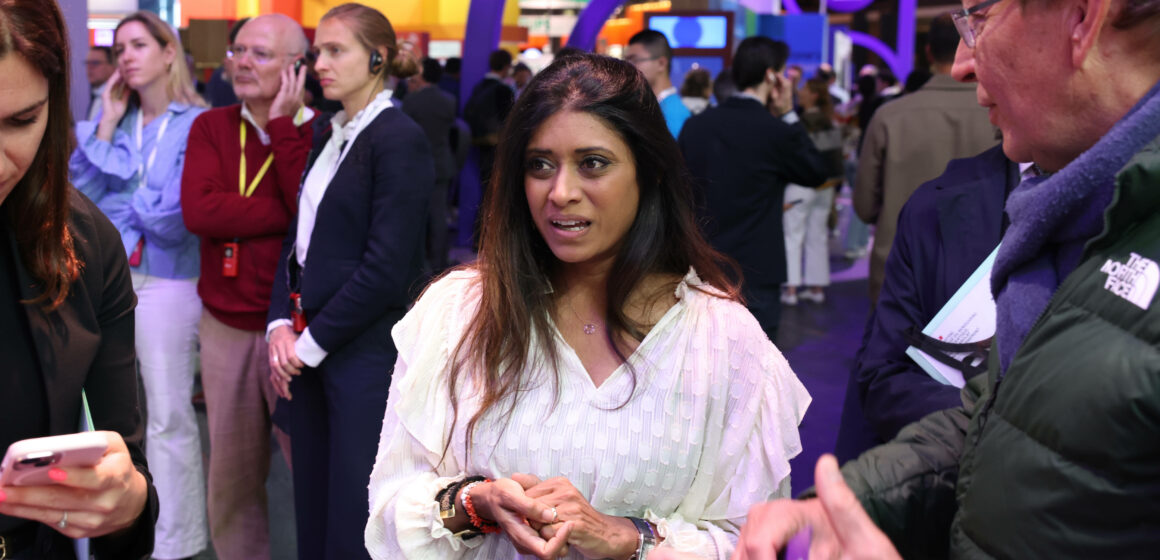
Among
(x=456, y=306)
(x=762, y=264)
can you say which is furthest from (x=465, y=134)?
(x=456, y=306)

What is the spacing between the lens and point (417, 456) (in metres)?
1.99

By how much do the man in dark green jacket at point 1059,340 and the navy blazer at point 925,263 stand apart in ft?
2.52

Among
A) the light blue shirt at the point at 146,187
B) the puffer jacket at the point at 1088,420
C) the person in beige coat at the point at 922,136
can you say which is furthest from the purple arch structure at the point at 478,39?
the puffer jacket at the point at 1088,420

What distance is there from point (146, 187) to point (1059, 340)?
365 centimetres

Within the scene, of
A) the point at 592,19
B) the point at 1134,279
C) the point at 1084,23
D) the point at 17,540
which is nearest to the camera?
the point at 1134,279

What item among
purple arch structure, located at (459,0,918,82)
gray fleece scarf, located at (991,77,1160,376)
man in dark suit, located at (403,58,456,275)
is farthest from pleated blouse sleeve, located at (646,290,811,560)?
purple arch structure, located at (459,0,918,82)

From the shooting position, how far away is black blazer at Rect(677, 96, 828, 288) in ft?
16.1

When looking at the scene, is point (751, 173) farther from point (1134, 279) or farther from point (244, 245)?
point (1134, 279)

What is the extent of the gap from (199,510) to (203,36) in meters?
6.18

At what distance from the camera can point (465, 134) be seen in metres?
9.70

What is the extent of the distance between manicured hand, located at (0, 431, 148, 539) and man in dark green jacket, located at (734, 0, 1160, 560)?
0.88 meters

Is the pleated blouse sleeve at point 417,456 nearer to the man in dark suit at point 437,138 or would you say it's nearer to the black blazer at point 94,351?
the black blazer at point 94,351

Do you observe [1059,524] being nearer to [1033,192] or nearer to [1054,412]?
[1054,412]

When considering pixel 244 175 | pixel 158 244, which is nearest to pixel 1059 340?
pixel 244 175
